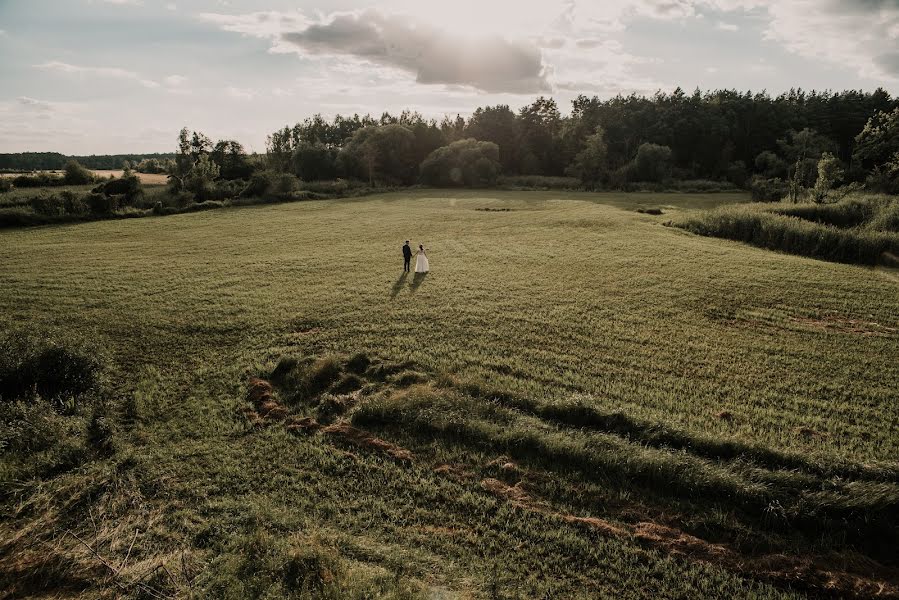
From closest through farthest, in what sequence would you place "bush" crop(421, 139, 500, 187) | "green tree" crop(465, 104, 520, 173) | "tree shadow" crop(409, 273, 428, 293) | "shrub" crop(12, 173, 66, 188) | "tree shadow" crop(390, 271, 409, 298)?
"tree shadow" crop(390, 271, 409, 298)
"tree shadow" crop(409, 273, 428, 293)
"shrub" crop(12, 173, 66, 188)
"bush" crop(421, 139, 500, 187)
"green tree" crop(465, 104, 520, 173)

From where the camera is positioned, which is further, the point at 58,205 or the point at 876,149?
the point at 876,149

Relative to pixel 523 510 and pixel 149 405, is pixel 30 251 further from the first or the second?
pixel 523 510

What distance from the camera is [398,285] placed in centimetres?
2277

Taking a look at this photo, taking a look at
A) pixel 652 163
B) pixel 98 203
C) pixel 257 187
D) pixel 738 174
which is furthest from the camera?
pixel 738 174

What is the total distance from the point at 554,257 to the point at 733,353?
1419 centimetres

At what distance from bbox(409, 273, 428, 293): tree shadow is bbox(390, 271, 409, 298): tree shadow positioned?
1.49 ft

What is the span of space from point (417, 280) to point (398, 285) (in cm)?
121

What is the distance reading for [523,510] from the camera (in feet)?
29.2

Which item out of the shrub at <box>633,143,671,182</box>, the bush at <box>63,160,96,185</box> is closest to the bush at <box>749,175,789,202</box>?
the shrub at <box>633,143,671,182</box>

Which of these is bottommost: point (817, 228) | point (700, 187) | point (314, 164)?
point (817, 228)

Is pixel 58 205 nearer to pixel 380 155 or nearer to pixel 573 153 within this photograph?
pixel 380 155

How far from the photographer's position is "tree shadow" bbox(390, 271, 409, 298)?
2142 cm

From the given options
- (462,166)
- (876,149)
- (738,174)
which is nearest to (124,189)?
(462,166)

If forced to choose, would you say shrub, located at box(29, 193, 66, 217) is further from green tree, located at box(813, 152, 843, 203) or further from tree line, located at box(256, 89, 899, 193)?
green tree, located at box(813, 152, 843, 203)
